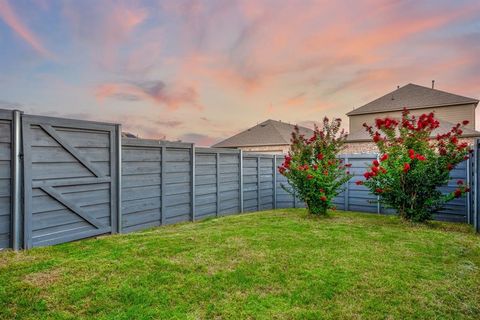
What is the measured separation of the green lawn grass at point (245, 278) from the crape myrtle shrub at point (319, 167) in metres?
2.06

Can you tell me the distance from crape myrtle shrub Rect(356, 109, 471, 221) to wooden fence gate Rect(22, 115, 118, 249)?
17.0 ft

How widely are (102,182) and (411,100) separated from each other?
18.0 m

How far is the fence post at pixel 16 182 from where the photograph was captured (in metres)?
3.75

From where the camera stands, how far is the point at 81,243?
428 cm

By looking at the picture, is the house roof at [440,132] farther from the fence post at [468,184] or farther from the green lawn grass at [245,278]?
the green lawn grass at [245,278]

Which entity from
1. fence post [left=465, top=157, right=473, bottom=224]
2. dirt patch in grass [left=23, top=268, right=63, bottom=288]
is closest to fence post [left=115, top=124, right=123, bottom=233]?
dirt patch in grass [left=23, top=268, right=63, bottom=288]

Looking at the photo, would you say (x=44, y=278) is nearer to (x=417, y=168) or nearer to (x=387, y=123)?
(x=417, y=168)

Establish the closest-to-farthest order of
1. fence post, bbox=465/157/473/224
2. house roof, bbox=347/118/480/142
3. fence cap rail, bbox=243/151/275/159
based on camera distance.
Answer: fence post, bbox=465/157/473/224
fence cap rail, bbox=243/151/275/159
house roof, bbox=347/118/480/142

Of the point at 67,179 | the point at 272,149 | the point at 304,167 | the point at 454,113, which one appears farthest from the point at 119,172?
the point at 454,113

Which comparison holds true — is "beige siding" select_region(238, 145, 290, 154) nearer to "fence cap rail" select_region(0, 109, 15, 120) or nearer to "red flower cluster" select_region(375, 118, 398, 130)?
"red flower cluster" select_region(375, 118, 398, 130)

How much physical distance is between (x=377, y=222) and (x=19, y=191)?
6525 mm

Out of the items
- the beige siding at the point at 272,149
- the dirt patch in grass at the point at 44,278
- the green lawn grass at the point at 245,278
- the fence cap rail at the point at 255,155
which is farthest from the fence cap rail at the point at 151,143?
the beige siding at the point at 272,149

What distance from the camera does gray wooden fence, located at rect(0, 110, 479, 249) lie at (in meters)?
3.82

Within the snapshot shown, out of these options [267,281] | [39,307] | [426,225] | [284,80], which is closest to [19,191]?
[39,307]
